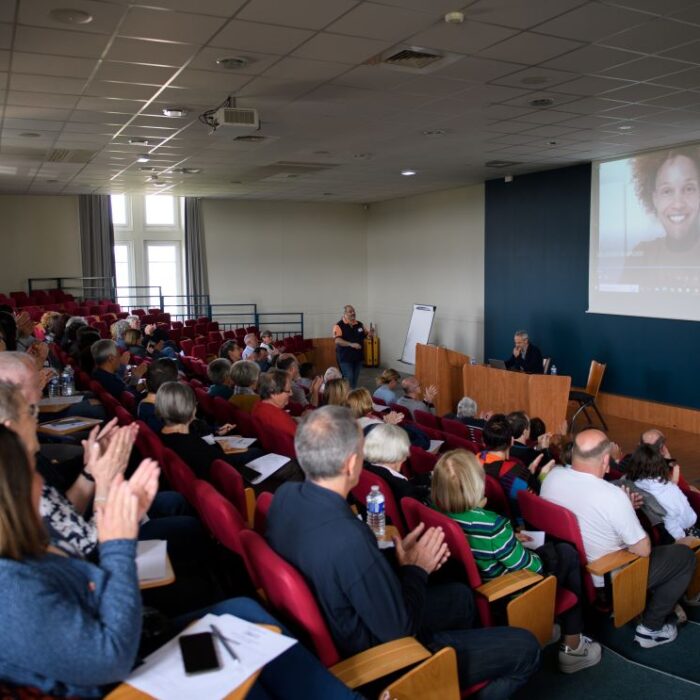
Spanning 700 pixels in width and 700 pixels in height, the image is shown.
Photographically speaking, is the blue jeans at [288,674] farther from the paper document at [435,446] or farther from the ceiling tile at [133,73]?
the ceiling tile at [133,73]

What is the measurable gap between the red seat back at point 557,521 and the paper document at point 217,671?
6.40ft

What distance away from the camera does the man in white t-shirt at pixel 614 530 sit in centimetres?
323

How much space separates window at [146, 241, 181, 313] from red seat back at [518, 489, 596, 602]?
13.8 m

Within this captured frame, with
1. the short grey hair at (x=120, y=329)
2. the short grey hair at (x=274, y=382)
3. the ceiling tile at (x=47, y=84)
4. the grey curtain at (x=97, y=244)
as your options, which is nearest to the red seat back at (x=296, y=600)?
the short grey hair at (x=274, y=382)

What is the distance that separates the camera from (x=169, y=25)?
4.21 metres

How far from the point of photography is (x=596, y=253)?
9945mm

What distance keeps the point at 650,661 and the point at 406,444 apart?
5.19ft

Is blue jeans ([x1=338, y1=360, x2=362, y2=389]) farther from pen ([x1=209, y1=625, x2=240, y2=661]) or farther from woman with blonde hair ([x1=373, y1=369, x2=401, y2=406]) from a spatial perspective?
pen ([x1=209, y1=625, x2=240, y2=661])

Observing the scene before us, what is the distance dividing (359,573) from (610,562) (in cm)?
169

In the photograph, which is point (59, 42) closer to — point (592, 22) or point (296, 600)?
point (592, 22)

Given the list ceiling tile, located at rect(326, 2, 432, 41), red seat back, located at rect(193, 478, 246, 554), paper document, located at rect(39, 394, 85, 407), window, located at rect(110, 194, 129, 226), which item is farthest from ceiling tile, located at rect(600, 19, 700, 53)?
window, located at rect(110, 194, 129, 226)

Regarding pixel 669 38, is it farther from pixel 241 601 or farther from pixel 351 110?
pixel 241 601

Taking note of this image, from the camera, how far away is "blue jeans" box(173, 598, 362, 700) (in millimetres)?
1911

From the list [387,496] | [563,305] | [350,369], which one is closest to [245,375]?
[387,496]
